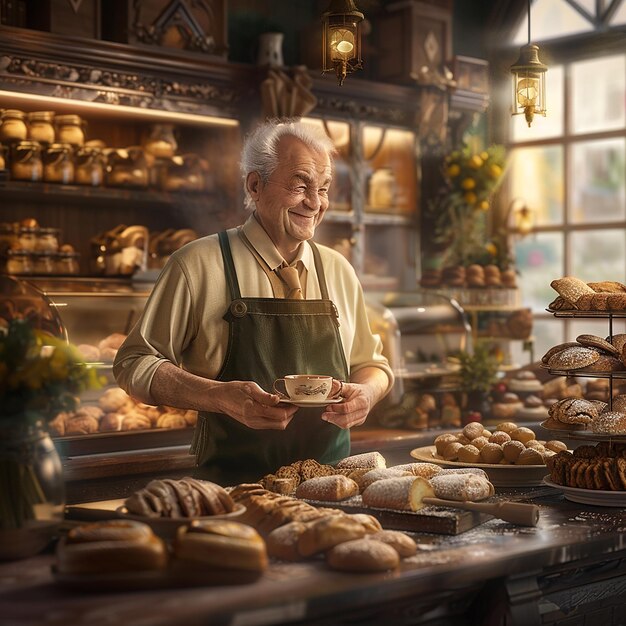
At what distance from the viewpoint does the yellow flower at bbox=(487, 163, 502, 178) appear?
675 centimetres

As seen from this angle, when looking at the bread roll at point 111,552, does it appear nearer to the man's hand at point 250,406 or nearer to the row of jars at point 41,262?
the man's hand at point 250,406

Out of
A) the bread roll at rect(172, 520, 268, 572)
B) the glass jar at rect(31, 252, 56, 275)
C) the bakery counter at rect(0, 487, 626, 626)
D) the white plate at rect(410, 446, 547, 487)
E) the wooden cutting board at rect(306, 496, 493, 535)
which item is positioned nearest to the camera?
the bakery counter at rect(0, 487, 626, 626)

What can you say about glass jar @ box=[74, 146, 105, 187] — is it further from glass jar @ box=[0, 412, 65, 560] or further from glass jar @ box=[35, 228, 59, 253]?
glass jar @ box=[0, 412, 65, 560]

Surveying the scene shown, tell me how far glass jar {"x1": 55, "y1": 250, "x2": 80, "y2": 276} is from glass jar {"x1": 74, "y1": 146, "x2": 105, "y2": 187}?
0.37m

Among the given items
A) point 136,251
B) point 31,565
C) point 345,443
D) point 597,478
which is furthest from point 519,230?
point 31,565

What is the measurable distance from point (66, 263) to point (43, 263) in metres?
0.14

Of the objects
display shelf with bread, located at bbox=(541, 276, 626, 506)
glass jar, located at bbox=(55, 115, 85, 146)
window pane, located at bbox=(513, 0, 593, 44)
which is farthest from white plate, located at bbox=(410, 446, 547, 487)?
window pane, located at bbox=(513, 0, 593, 44)

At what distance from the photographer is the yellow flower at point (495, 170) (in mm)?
6750

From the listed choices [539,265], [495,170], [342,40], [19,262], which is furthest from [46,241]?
[539,265]

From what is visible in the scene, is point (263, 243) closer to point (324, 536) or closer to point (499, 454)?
point (499, 454)

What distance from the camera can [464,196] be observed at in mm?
6801

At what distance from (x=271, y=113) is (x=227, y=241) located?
254 centimetres

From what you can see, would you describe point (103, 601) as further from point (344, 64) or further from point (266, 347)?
point (344, 64)

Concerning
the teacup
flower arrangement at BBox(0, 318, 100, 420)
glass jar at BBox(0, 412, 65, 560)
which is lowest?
glass jar at BBox(0, 412, 65, 560)
